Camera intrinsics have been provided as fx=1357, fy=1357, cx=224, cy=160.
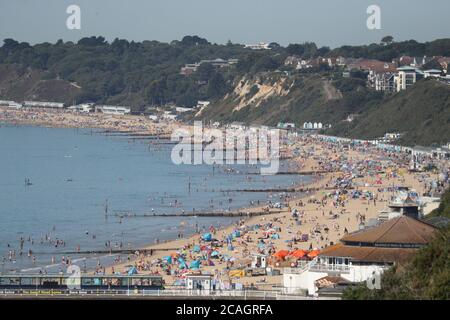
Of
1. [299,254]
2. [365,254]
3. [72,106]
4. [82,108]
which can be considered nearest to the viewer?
[365,254]

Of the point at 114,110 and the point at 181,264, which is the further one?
the point at 114,110

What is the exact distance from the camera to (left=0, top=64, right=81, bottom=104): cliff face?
174250mm

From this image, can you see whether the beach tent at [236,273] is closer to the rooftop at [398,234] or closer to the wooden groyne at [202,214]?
the rooftop at [398,234]

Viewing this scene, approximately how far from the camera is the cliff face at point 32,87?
174 m

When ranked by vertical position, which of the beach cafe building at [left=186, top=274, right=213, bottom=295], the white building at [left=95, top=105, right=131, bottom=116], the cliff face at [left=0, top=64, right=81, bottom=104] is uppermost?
the cliff face at [left=0, top=64, right=81, bottom=104]

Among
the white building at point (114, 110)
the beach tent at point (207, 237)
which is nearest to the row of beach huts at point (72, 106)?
the white building at point (114, 110)

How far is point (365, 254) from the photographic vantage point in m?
27.3

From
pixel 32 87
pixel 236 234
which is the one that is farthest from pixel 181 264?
pixel 32 87

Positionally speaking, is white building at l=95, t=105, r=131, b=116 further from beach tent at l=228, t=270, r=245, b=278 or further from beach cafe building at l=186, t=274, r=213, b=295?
beach cafe building at l=186, t=274, r=213, b=295

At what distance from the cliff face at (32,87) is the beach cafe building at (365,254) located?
5529 inches

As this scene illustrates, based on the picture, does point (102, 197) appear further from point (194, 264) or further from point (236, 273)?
point (236, 273)

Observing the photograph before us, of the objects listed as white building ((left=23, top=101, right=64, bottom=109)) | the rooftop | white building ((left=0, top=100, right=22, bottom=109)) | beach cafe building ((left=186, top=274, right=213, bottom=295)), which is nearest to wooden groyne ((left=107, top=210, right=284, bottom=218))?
beach cafe building ((left=186, top=274, right=213, bottom=295))

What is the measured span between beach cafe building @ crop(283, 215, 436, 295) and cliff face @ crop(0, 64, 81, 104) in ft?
461

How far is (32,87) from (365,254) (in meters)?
160
